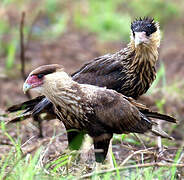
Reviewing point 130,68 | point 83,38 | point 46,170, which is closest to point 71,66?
point 83,38

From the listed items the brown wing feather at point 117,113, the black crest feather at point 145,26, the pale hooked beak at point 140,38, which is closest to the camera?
the brown wing feather at point 117,113

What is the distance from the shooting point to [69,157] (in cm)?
454

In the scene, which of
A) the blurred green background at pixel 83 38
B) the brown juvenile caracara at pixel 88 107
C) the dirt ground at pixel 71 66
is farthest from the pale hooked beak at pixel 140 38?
the blurred green background at pixel 83 38

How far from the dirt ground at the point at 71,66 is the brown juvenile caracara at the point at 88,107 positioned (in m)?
0.72

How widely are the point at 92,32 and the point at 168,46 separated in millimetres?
1840

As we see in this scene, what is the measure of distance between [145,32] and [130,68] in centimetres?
43

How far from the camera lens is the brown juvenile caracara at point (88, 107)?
445 cm

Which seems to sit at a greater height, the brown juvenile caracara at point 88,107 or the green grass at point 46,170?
the brown juvenile caracara at point 88,107

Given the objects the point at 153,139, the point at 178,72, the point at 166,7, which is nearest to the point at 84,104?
the point at 153,139

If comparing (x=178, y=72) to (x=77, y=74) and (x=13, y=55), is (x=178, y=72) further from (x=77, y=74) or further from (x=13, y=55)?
(x=77, y=74)

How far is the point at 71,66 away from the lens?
30.6 ft

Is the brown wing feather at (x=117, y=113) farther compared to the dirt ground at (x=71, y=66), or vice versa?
the dirt ground at (x=71, y=66)

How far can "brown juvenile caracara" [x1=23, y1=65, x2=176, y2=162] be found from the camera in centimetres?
445

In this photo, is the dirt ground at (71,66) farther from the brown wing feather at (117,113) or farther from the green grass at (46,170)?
the green grass at (46,170)
